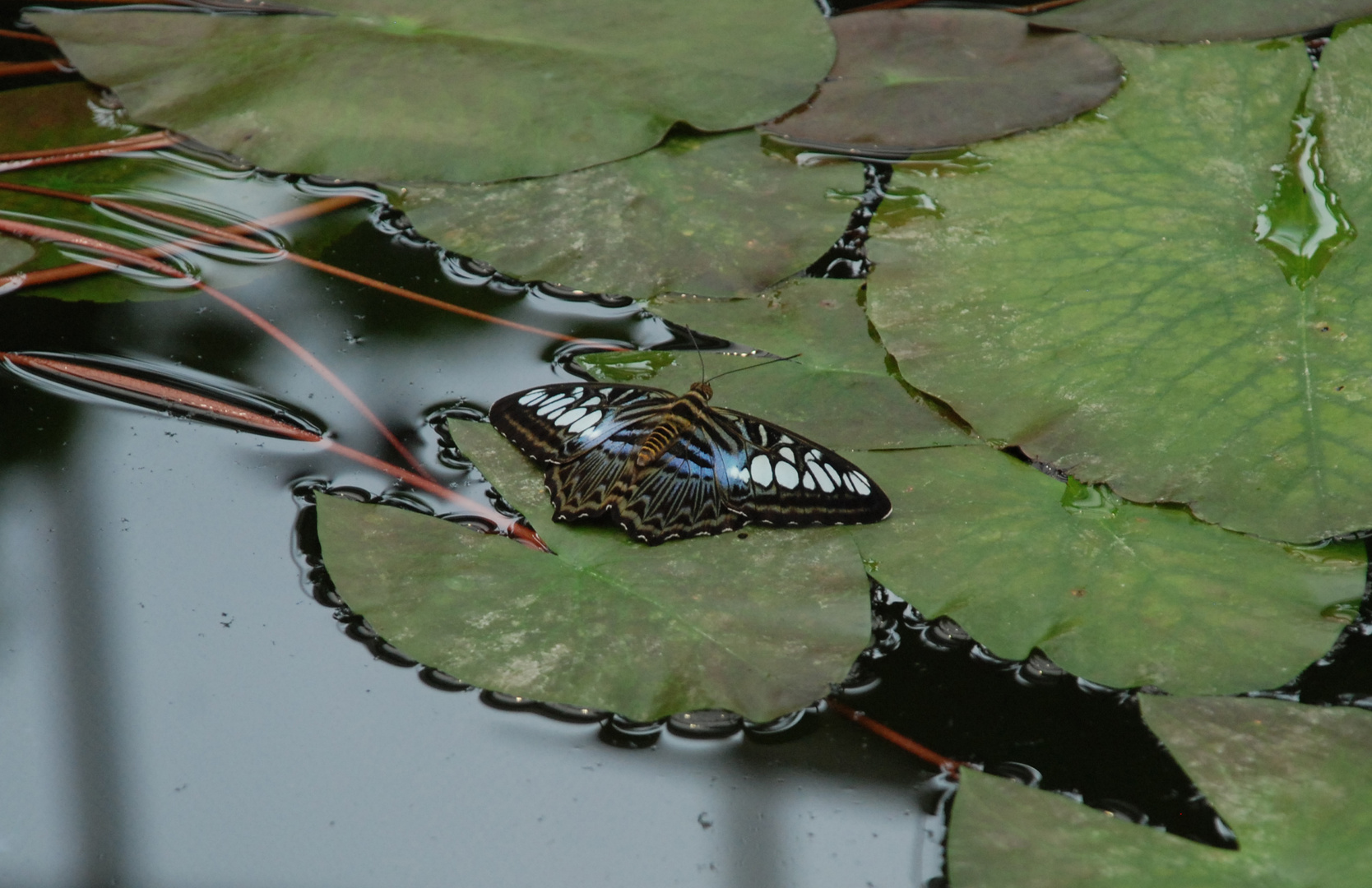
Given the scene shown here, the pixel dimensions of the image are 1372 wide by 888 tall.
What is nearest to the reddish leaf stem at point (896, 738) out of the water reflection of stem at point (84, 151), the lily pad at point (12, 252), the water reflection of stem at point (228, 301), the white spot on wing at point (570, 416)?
the white spot on wing at point (570, 416)

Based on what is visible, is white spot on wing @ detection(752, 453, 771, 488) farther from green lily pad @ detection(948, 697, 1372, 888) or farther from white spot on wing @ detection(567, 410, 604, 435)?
green lily pad @ detection(948, 697, 1372, 888)

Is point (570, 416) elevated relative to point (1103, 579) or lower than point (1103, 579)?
elevated

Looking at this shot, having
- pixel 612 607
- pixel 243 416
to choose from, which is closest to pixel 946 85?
pixel 612 607

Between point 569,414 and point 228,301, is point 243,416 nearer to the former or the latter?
point 228,301

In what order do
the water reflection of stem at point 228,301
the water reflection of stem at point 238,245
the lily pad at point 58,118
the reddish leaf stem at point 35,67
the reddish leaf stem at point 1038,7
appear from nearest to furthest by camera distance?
the water reflection of stem at point 228,301 < the water reflection of stem at point 238,245 < the lily pad at point 58,118 < the reddish leaf stem at point 35,67 < the reddish leaf stem at point 1038,7

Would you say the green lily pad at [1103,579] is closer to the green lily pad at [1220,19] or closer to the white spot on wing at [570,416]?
the white spot on wing at [570,416]
